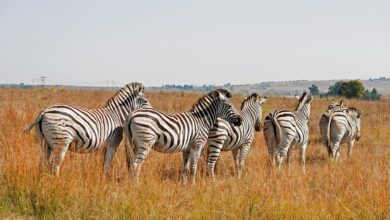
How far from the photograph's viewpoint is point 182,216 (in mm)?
4551

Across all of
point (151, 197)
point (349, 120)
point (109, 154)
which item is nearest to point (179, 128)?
point (109, 154)

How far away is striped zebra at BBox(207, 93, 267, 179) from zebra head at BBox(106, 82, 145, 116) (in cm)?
151

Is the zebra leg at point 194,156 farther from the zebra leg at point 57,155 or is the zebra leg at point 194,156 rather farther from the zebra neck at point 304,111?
the zebra neck at point 304,111

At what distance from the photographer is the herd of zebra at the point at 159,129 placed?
582 cm

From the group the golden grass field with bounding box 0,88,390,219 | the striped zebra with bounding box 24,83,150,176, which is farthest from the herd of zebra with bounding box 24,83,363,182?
the golden grass field with bounding box 0,88,390,219

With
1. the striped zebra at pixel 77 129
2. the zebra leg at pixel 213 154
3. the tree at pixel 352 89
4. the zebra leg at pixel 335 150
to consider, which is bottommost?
the zebra leg at pixel 335 150

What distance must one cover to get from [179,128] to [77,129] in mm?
1620

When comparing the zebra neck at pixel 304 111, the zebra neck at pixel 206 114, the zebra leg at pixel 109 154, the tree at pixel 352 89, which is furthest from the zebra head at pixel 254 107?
the tree at pixel 352 89

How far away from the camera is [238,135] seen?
7828 mm

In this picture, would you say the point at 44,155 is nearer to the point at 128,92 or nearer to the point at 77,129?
the point at 77,129

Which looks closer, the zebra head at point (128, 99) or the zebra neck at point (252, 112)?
the zebra head at point (128, 99)

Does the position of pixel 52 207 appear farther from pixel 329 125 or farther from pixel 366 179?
pixel 329 125

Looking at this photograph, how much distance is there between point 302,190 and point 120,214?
261cm

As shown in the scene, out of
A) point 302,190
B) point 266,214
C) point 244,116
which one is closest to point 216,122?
point 244,116
